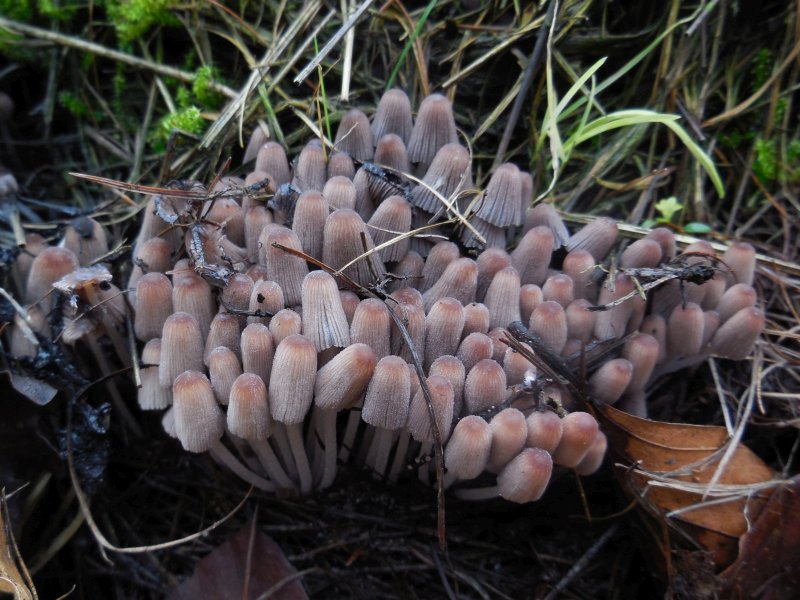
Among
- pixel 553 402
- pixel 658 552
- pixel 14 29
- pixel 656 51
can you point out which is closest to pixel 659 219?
pixel 656 51

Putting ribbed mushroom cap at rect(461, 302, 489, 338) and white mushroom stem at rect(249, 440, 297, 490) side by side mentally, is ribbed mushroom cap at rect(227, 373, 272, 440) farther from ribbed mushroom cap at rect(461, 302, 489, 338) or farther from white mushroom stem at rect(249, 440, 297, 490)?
ribbed mushroom cap at rect(461, 302, 489, 338)

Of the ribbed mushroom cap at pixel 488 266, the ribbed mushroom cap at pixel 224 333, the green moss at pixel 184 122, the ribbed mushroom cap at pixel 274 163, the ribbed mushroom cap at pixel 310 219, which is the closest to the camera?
the ribbed mushroom cap at pixel 224 333

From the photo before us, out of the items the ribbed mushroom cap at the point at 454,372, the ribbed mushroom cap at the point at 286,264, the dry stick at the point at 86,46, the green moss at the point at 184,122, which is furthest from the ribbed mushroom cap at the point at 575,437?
the dry stick at the point at 86,46

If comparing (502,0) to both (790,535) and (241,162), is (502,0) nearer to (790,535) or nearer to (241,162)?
(241,162)

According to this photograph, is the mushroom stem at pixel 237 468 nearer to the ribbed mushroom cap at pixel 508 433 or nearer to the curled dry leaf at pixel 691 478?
the ribbed mushroom cap at pixel 508 433

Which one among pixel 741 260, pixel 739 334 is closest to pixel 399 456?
pixel 739 334

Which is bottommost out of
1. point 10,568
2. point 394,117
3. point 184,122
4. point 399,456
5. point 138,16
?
point 10,568

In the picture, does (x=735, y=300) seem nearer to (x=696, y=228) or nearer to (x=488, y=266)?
(x=696, y=228)
